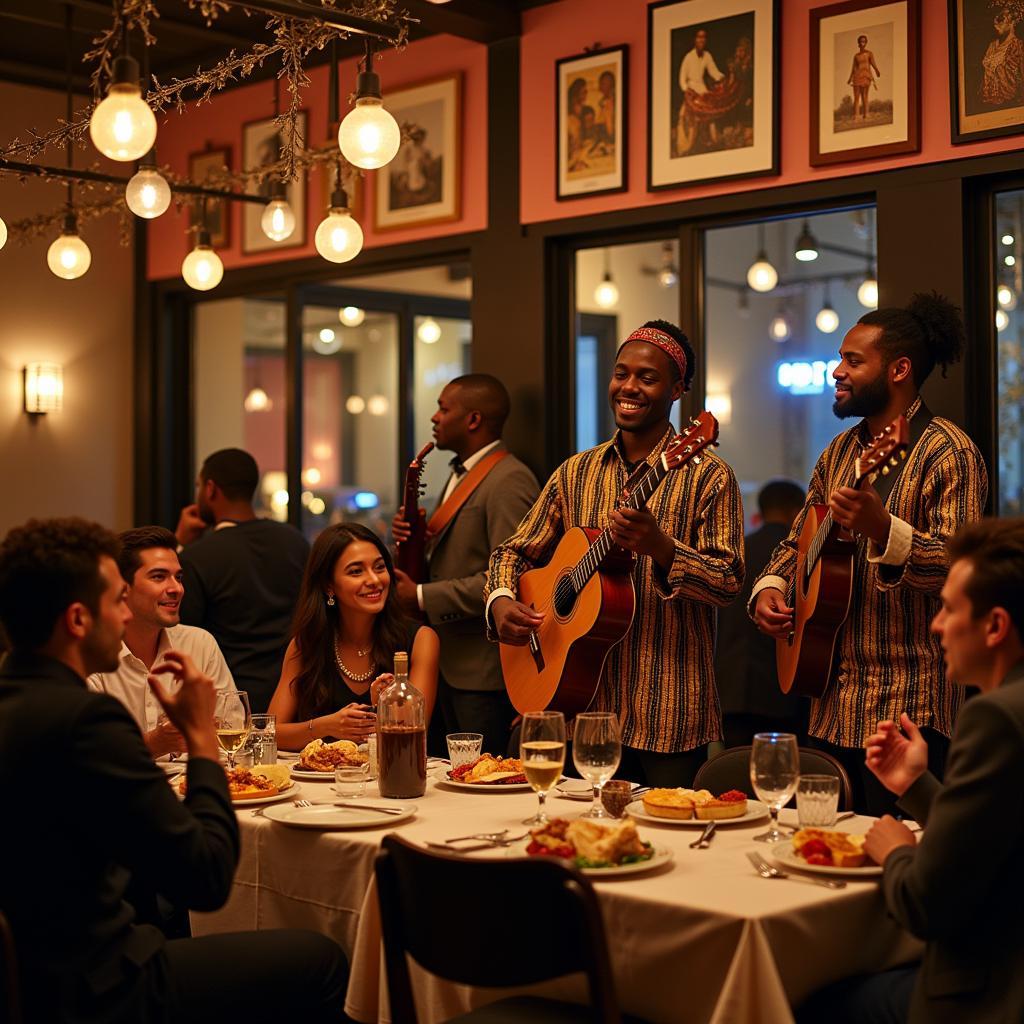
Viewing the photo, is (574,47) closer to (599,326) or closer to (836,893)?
(599,326)

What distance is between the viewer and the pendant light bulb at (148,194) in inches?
160

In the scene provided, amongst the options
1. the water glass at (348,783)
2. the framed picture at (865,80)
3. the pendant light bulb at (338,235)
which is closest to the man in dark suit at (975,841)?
the water glass at (348,783)

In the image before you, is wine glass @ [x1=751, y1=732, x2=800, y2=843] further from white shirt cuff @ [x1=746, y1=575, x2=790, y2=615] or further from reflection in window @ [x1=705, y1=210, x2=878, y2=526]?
reflection in window @ [x1=705, y1=210, x2=878, y2=526]

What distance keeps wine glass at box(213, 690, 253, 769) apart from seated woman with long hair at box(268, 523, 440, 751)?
2.28 feet

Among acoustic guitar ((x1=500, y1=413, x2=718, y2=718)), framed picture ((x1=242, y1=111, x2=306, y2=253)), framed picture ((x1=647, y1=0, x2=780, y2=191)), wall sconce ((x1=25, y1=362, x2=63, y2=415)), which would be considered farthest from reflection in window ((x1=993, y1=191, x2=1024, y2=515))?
wall sconce ((x1=25, y1=362, x2=63, y2=415))

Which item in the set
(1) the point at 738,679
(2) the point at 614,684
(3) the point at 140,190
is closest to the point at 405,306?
(1) the point at 738,679

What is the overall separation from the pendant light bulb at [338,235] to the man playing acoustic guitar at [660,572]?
0.85m

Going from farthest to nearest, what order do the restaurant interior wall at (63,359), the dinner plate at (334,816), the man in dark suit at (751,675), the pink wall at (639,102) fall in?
1. the restaurant interior wall at (63,359)
2. the man in dark suit at (751,675)
3. the pink wall at (639,102)
4. the dinner plate at (334,816)

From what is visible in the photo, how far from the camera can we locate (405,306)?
7359mm

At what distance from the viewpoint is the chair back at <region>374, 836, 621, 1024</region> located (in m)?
2.00

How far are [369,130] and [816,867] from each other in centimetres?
192

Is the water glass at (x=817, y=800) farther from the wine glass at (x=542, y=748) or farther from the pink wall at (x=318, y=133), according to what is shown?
the pink wall at (x=318, y=133)

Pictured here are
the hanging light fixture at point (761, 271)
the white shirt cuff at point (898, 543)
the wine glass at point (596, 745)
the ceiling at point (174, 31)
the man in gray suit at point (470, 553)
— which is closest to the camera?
the wine glass at point (596, 745)

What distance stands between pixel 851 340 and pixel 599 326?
11.9 ft
